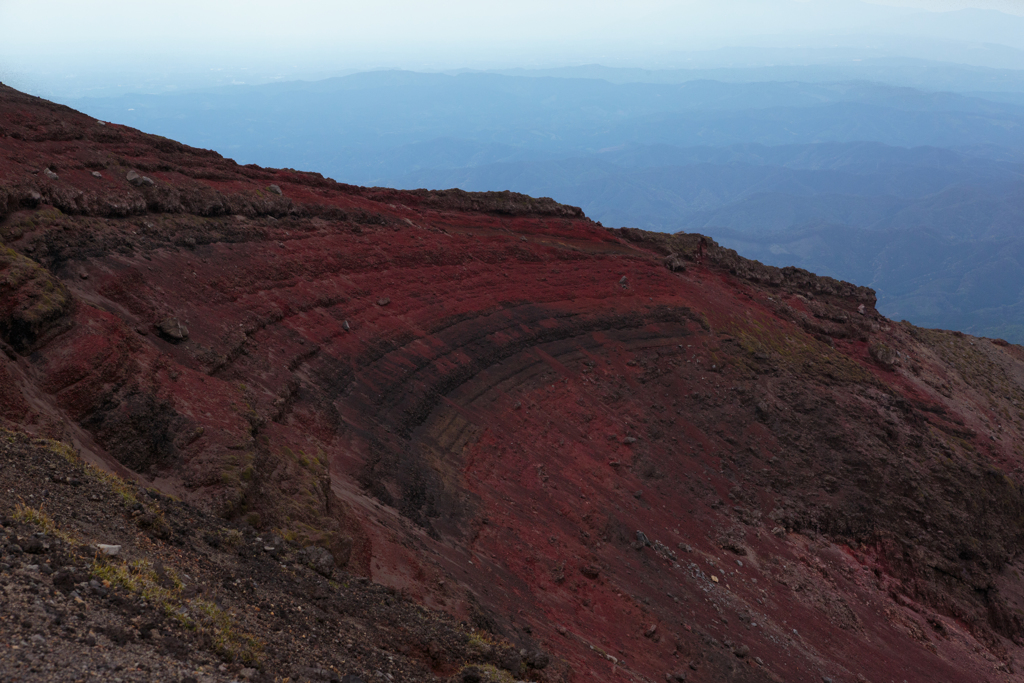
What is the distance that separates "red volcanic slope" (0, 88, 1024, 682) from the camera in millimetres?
14273

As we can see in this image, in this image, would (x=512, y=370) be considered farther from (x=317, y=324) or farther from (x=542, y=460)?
(x=317, y=324)

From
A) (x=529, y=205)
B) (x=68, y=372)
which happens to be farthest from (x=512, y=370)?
(x=68, y=372)

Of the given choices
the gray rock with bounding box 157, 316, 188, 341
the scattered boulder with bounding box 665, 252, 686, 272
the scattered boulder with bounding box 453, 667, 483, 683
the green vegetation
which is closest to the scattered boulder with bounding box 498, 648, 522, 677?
the scattered boulder with bounding box 453, 667, 483, 683

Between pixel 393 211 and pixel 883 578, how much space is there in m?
27.3

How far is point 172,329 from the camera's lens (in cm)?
1761

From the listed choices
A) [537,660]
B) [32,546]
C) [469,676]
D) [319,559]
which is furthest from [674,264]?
[32,546]

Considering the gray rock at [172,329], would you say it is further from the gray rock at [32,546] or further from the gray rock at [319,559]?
the gray rock at [32,546]

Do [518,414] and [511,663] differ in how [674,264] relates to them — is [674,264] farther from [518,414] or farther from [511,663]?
[511,663]

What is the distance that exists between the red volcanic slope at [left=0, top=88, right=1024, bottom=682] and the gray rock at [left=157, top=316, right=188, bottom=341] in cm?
6

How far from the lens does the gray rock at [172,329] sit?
17516 millimetres

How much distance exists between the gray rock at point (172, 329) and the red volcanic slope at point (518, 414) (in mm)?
60

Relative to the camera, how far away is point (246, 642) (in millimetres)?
8500

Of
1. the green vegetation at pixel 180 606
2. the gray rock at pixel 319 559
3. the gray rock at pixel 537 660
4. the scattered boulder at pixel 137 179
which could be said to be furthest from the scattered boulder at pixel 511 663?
the scattered boulder at pixel 137 179

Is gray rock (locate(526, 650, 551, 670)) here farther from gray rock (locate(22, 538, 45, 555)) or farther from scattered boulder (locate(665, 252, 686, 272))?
scattered boulder (locate(665, 252, 686, 272))
